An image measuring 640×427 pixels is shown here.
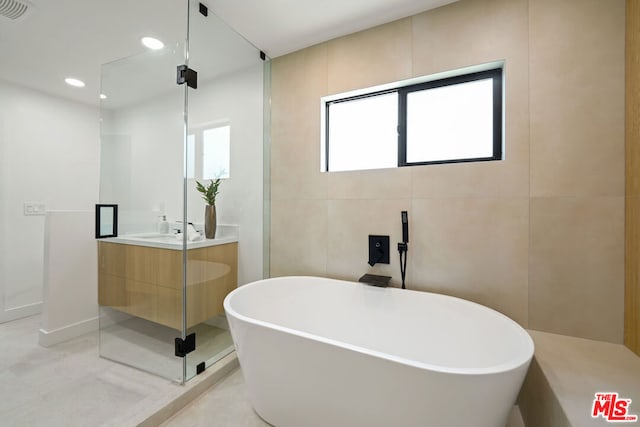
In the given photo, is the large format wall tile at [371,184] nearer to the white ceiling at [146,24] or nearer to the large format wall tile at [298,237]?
the large format wall tile at [298,237]

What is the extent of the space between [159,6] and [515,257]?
2.77m

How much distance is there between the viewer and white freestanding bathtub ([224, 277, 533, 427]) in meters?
0.91

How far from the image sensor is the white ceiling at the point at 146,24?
1.74 meters

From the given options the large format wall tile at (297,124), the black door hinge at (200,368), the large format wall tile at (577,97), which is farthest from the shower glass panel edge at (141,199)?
the large format wall tile at (577,97)

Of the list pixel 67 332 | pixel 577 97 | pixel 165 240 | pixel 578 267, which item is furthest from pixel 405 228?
pixel 67 332

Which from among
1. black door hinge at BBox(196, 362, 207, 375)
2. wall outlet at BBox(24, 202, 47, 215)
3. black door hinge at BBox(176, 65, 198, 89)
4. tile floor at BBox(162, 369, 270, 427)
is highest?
black door hinge at BBox(176, 65, 198, 89)

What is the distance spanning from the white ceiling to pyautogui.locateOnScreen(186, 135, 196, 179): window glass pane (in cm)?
86

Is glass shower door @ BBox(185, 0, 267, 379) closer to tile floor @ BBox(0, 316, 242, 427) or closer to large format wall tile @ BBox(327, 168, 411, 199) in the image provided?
tile floor @ BBox(0, 316, 242, 427)

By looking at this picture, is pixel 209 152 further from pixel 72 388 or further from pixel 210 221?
pixel 72 388

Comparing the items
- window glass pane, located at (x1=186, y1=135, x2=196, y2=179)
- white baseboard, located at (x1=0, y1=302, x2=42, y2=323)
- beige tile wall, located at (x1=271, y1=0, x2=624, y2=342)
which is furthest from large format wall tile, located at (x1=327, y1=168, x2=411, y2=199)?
white baseboard, located at (x1=0, y1=302, x2=42, y2=323)

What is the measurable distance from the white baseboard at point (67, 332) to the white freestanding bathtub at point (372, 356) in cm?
174

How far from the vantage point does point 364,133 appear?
2.17 metres

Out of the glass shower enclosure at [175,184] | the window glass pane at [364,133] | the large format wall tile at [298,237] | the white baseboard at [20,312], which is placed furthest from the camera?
the white baseboard at [20,312]

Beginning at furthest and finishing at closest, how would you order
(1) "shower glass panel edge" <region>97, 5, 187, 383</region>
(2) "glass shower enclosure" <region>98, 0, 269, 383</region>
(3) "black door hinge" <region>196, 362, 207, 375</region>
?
(1) "shower glass panel edge" <region>97, 5, 187, 383</region> < (2) "glass shower enclosure" <region>98, 0, 269, 383</region> < (3) "black door hinge" <region>196, 362, 207, 375</region>
